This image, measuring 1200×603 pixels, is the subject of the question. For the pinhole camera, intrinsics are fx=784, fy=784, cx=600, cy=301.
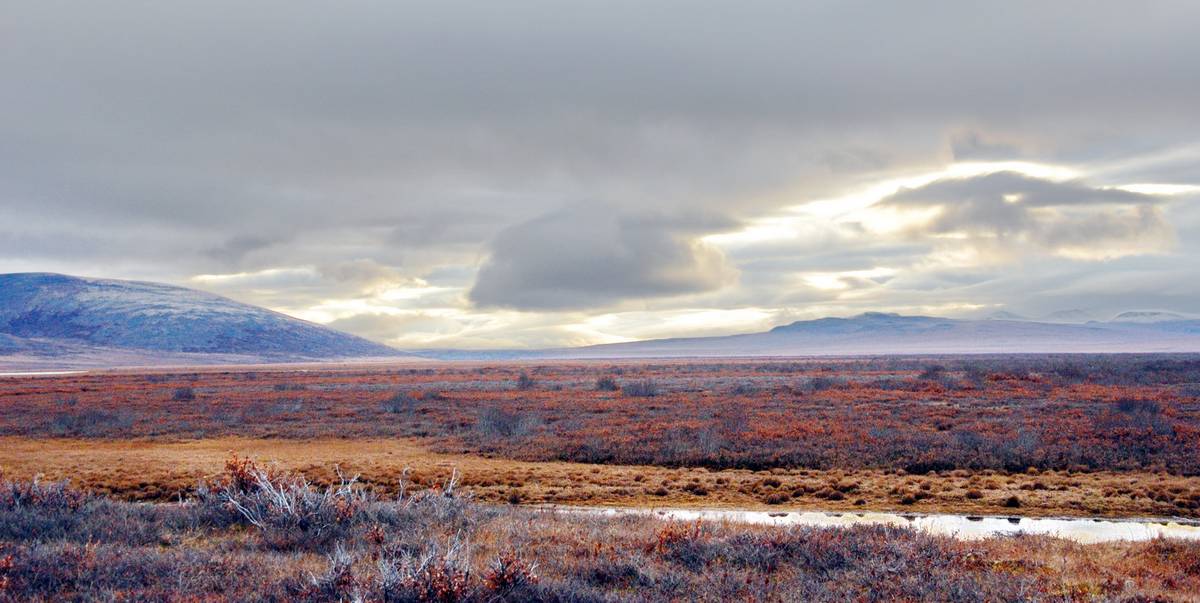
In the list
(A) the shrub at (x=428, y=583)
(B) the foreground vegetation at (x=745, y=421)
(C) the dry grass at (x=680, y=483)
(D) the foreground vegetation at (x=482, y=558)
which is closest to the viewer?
(A) the shrub at (x=428, y=583)

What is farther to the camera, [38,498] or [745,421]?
[745,421]

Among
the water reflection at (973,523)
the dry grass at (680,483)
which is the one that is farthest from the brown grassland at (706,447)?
the water reflection at (973,523)

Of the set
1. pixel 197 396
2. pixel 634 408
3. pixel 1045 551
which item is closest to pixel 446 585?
pixel 1045 551

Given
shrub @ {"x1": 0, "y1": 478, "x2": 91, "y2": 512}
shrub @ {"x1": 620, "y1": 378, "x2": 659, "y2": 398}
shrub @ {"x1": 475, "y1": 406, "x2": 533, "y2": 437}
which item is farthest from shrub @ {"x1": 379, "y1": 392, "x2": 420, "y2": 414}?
shrub @ {"x1": 0, "y1": 478, "x2": 91, "y2": 512}

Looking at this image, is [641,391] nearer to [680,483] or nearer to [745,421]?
[745,421]

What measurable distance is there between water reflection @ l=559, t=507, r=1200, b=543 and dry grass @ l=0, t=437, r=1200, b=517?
73 cm

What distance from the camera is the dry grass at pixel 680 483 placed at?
18.7 meters

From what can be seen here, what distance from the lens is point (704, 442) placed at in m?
27.2

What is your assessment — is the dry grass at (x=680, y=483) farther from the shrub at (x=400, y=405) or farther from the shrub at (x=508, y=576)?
the shrub at (x=400, y=405)

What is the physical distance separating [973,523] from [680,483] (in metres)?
7.37

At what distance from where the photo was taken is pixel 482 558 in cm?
1172

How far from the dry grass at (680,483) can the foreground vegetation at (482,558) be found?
4803 millimetres

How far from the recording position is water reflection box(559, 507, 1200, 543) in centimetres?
1538

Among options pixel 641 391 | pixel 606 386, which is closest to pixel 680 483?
pixel 641 391
